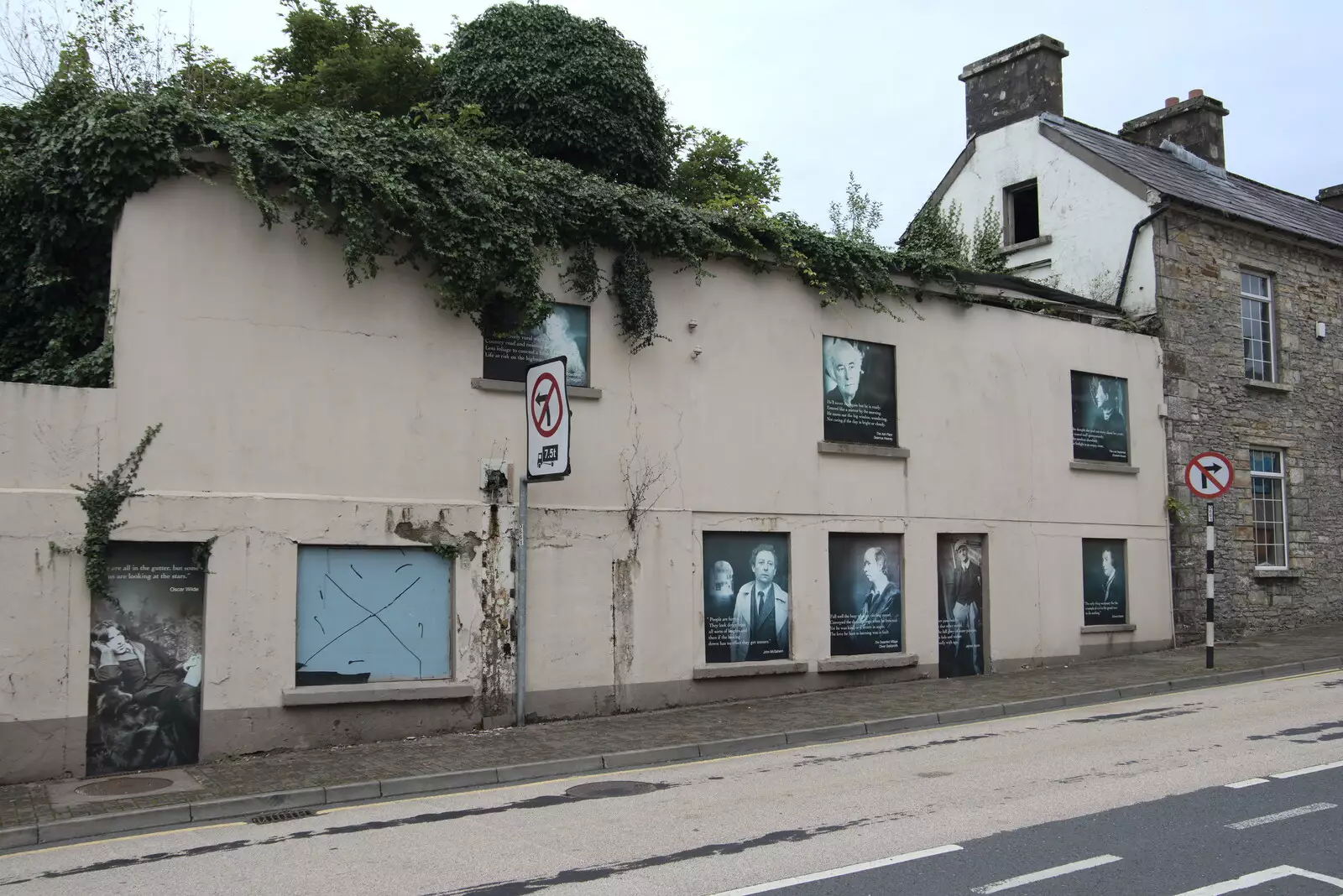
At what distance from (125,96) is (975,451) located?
1185cm

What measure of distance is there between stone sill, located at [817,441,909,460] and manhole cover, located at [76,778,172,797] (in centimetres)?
882

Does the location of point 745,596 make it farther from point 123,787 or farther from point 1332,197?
point 1332,197

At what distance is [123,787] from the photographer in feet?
31.3

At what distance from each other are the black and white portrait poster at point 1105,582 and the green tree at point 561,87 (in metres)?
9.28

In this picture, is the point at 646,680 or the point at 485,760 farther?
the point at 646,680

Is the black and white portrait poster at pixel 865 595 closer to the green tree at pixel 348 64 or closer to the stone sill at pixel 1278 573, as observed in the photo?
the stone sill at pixel 1278 573

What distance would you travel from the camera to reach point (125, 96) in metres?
11.0

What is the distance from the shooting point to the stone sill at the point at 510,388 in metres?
12.7

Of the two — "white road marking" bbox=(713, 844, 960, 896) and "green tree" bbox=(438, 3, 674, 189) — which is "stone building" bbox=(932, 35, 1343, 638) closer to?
"green tree" bbox=(438, 3, 674, 189)

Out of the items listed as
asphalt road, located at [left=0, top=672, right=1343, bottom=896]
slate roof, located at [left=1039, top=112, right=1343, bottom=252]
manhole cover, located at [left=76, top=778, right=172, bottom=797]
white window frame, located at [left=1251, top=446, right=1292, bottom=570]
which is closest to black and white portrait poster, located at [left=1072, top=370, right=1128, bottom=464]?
white window frame, located at [left=1251, top=446, right=1292, bottom=570]

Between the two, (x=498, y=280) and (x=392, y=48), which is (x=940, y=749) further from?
(x=392, y=48)

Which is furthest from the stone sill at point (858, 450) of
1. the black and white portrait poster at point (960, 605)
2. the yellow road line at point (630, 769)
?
the yellow road line at point (630, 769)

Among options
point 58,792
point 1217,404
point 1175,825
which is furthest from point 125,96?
point 1217,404

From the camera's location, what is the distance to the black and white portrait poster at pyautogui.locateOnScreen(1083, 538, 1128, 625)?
708 inches
